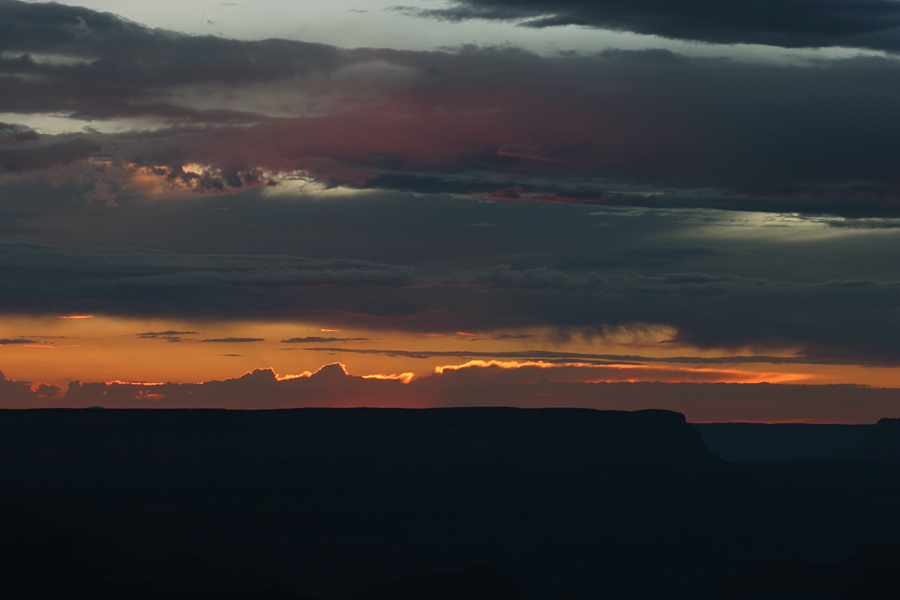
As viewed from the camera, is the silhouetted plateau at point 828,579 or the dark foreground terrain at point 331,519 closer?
the dark foreground terrain at point 331,519

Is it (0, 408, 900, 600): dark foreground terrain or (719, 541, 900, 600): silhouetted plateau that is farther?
(719, 541, 900, 600): silhouetted plateau

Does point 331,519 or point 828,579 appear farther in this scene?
point 331,519

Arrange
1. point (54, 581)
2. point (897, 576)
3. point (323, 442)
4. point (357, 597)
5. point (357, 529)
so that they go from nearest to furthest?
point (54, 581) → point (357, 597) → point (897, 576) → point (357, 529) → point (323, 442)

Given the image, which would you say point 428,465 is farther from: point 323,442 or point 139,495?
point 139,495

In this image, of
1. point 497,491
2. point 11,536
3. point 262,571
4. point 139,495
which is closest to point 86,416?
point 139,495

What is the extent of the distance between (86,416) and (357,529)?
149 ft

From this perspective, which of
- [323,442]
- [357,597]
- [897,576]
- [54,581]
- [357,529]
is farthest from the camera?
[323,442]

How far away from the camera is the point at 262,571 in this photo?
15300 centimetres

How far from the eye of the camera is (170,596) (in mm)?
99500

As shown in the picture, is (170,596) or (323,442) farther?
(323,442)

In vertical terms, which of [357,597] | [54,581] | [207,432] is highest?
[207,432]

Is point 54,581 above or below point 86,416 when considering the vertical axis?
below

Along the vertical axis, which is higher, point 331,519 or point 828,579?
point 331,519

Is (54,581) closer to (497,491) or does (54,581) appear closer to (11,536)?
(11,536)
